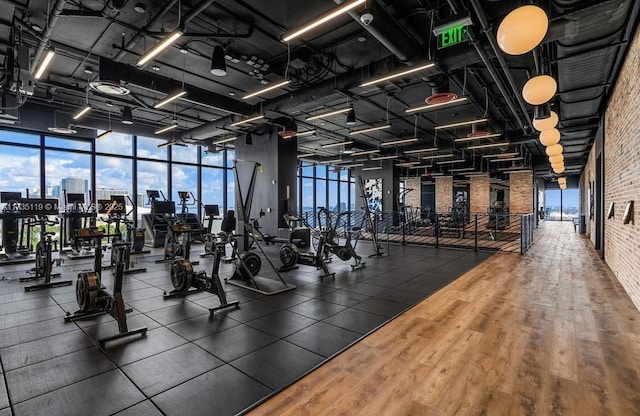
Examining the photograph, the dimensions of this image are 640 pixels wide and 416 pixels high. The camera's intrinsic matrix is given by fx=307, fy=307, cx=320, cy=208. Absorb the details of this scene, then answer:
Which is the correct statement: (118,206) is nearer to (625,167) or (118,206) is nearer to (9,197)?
(9,197)

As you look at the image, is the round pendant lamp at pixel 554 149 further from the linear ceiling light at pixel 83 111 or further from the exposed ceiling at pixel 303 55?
the linear ceiling light at pixel 83 111

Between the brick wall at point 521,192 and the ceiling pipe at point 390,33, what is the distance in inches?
639

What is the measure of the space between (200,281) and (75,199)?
6.10 metres

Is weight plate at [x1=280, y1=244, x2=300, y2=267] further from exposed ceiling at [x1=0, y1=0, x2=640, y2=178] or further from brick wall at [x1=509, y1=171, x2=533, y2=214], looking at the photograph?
brick wall at [x1=509, y1=171, x2=533, y2=214]

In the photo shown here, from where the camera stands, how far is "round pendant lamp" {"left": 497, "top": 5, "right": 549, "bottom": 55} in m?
2.27

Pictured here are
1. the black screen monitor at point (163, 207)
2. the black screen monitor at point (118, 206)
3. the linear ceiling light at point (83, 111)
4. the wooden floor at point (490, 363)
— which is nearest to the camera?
the wooden floor at point (490, 363)

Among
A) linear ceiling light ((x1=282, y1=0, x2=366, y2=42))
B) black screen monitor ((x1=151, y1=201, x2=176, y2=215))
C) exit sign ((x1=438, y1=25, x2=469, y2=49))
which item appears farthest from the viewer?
black screen monitor ((x1=151, y1=201, x2=176, y2=215))

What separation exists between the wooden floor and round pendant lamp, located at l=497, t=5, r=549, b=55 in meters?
2.60

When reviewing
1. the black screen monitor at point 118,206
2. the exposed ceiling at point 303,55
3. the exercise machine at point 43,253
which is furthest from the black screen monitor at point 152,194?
the exercise machine at point 43,253

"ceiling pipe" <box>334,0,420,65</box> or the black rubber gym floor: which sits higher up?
"ceiling pipe" <box>334,0,420,65</box>

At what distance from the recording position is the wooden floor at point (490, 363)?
2.08m

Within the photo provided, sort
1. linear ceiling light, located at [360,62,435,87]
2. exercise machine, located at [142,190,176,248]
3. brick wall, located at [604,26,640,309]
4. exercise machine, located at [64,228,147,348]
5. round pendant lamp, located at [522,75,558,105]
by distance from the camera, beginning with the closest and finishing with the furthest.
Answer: exercise machine, located at [64,228,147,348] → round pendant lamp, located at [522,75,558,105] → brick wall, located at [604,26,640,309] → linear ceiling light, located at [360,62,435,87] → exercise machine, located at [142,190,176,248]

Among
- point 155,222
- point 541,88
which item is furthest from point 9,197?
point 541,88

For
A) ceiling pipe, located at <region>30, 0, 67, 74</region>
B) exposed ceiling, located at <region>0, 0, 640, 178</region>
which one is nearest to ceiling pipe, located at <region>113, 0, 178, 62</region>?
exposed ceiling, located at <region>0, 0, 640, 178</region>
